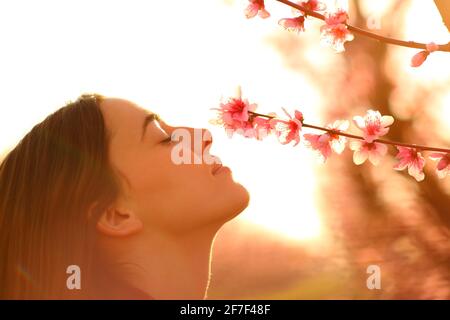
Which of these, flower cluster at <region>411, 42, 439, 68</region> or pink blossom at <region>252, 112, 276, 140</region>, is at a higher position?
flower cluster at <region>411, 42, 439, 68</region>

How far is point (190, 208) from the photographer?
6.70ft

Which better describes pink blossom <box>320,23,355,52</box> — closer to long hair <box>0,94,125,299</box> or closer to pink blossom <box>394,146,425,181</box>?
pink blossom <box>394,146,425,181</box>

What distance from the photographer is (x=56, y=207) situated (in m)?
2.13

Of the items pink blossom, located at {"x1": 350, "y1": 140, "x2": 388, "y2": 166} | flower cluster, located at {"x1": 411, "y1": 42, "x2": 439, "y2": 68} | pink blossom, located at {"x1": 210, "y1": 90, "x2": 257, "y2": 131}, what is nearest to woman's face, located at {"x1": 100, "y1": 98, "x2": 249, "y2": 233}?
pink blossom, located at {"x1": 210, "y1": 90, "x2": 257, "y2": 131}

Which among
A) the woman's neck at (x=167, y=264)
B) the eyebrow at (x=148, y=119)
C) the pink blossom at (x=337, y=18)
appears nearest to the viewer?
the pink blossom at (x=337, y=18)

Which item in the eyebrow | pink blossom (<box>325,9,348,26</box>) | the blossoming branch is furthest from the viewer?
the eyebrow

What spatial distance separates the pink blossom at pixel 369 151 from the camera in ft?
6.66

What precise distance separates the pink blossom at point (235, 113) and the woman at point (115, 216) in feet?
0.47

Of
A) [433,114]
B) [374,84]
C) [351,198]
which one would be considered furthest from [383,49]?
[351,198]

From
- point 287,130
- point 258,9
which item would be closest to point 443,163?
point 287,130

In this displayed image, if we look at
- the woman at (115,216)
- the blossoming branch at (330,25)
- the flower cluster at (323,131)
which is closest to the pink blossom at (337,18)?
the blossoming branch at (330,25)

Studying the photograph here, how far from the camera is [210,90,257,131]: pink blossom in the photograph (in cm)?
203

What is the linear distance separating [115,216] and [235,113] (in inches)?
18.1

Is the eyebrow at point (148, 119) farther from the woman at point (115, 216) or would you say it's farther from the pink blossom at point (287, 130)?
the pink blossom at point (287, 130)
